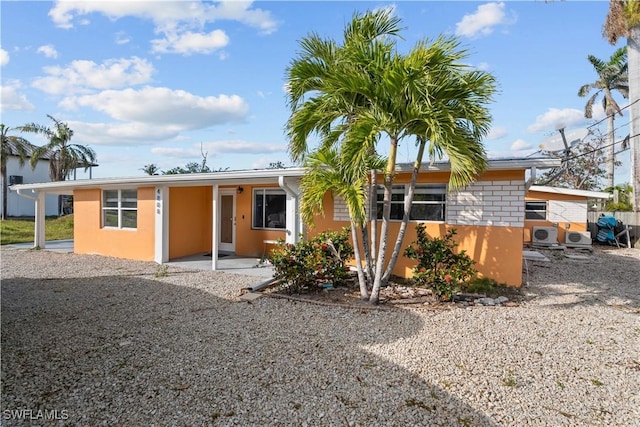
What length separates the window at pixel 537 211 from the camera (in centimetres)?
1559

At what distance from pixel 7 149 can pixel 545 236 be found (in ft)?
105

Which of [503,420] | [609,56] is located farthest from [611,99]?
[503,420]

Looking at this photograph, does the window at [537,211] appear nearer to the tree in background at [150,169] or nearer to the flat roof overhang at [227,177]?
the flat roof overhang at [227,177]

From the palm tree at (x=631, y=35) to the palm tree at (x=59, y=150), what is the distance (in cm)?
3127

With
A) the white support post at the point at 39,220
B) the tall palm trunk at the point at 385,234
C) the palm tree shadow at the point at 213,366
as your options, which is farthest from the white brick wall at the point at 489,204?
the white support post at the point at 39,220

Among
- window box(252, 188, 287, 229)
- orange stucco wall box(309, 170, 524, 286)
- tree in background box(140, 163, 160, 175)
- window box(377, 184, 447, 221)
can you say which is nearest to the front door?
window box(252, 188, 287, 229)

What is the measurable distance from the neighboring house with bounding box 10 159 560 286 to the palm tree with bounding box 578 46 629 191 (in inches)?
817

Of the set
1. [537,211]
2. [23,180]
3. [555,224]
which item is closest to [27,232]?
[23,180]

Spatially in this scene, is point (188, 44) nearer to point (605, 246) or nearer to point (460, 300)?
point (460, 300)

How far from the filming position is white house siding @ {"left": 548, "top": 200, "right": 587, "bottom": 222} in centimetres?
1515

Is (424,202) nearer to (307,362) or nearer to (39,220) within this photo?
(307,362)

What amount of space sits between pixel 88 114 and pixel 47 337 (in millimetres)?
9247

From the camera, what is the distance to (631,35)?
48.1ft

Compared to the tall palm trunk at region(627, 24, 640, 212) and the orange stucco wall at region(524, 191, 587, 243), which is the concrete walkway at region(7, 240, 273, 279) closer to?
the orange stucco wall at region(524, 191, 587, 243)
